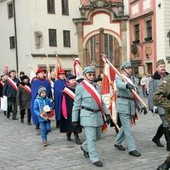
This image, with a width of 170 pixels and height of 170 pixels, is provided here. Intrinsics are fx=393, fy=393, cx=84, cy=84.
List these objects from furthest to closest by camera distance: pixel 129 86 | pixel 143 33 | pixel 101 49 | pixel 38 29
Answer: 1. pixel 101 49
2. pixel 38 29
3. pixel 143 33
4. pixel 129 86

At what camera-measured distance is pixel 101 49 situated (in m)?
34.6

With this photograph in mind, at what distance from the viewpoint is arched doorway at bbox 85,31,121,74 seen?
33.5 m

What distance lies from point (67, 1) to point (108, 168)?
27.4 m

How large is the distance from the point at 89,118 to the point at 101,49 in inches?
1098

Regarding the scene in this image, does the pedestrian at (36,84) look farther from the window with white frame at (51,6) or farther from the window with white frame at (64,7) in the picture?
the window with white frame at (64,7)

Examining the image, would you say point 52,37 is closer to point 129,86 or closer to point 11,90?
point 11,90

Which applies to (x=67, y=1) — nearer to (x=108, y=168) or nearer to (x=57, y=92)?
(x=57, y=92)

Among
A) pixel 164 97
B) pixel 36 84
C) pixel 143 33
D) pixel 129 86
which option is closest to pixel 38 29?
pixel 143 33

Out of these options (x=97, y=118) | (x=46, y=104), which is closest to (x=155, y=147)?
(x=97, y=118)

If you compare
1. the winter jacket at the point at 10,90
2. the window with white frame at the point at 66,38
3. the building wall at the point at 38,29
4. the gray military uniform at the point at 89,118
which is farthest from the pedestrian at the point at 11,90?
the window with white frame at the point at 66,38

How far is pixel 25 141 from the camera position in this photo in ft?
31.6

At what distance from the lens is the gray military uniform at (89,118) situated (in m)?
6.93

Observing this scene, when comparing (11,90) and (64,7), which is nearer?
(11,90)

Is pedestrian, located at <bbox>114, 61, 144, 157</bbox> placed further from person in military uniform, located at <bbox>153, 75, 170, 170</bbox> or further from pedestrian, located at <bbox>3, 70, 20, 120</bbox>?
pedestrian, located at <bbox>3, 70, 20, 120</bbox>
